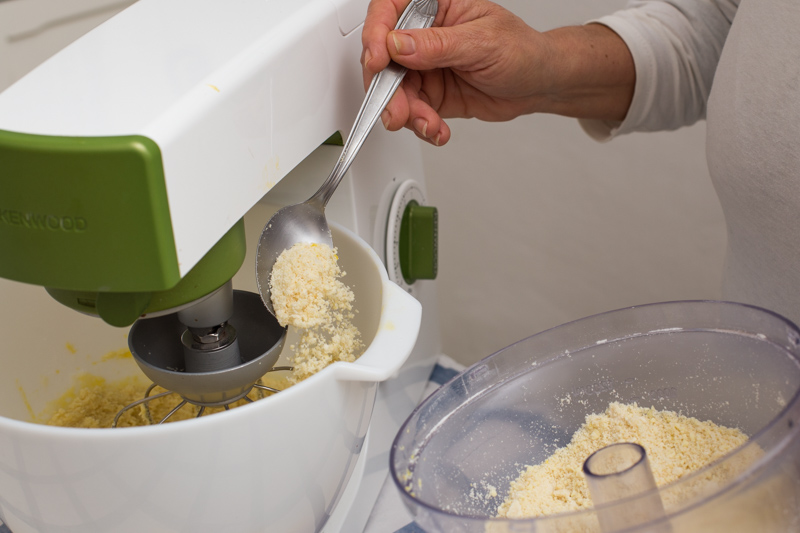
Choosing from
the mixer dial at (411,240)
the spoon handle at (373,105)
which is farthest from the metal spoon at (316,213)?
the mixer dial at (411,240)

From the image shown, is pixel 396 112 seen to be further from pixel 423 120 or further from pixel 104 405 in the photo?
pixel 104 405

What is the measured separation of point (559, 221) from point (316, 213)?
→ 107 cm

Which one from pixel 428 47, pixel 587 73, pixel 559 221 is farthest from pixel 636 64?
pixel 559 221

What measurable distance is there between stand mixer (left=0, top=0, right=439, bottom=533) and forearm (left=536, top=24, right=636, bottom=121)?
26cm

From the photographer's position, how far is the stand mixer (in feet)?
1.07

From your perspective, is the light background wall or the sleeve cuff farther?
the light background wall

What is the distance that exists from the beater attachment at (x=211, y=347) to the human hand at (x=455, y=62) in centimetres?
19

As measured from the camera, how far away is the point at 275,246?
0.48 meters

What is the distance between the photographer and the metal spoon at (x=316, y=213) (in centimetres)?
47

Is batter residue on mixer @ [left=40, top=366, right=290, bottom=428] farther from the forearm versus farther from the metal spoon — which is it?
the forearm

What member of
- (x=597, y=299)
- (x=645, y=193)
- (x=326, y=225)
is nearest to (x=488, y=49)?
(x=326, y=225)

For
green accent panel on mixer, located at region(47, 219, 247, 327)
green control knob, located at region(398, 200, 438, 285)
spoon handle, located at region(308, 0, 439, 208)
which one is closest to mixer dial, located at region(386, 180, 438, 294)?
green control knob, located at region(398, 200, 438, 285)

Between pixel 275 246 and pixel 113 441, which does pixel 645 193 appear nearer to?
pixel 275 246

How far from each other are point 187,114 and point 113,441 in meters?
0.17
